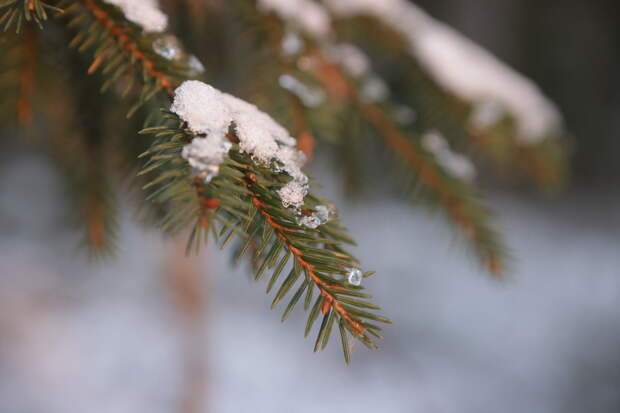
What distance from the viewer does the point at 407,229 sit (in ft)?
11.7

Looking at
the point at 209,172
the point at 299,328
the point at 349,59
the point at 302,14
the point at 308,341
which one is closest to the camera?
the point at 209,172

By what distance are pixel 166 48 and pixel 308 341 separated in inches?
80.8

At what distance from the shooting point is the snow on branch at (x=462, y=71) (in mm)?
761

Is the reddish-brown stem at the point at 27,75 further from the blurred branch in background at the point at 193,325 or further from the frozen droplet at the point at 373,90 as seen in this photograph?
the blurred branch in background at the point at 193,325

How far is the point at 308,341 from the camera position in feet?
7.42

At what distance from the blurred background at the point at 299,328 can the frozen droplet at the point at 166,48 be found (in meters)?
0.83

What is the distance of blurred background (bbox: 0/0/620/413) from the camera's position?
188 centimetres

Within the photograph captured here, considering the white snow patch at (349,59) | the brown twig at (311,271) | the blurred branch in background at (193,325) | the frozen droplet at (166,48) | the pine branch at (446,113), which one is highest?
the pine branch at (446,113)

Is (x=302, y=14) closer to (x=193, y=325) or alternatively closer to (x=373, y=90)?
(x=373, y=90)

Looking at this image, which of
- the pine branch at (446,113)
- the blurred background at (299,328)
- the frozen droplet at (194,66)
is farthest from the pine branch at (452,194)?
the blurred background at (299,328)

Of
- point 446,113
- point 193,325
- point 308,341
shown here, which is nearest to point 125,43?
point 446,113

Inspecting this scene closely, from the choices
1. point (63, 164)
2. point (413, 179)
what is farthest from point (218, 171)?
point (63, 164)

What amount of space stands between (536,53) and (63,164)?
516cm

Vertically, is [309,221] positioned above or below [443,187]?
below
